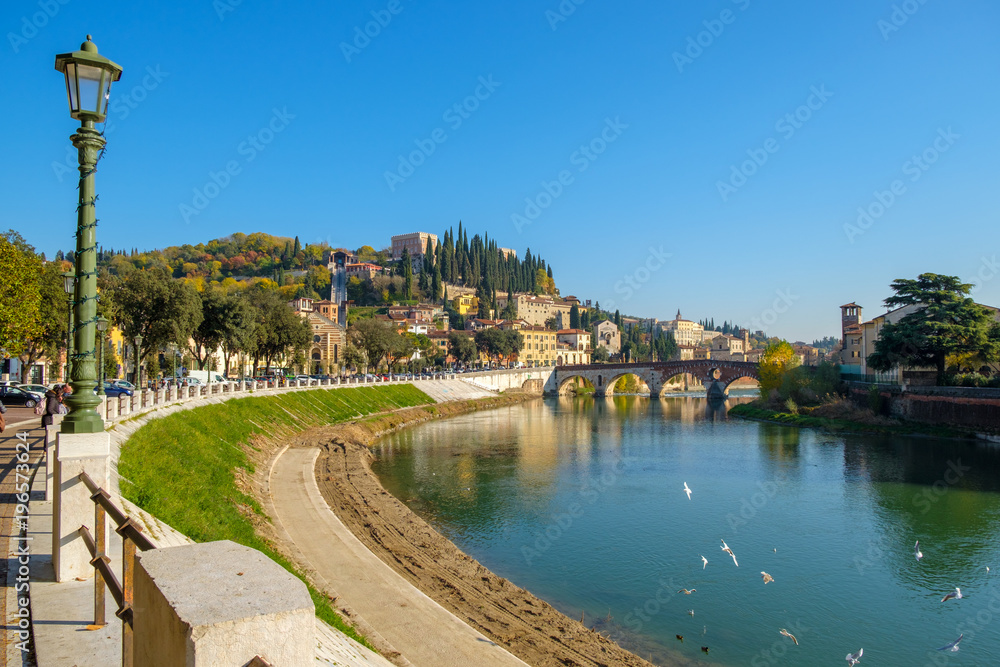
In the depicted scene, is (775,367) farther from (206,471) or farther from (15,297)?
(15,297)

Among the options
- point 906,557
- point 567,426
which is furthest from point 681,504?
point 567,426

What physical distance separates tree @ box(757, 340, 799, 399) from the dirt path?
4975cm

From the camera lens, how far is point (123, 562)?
4395 mm

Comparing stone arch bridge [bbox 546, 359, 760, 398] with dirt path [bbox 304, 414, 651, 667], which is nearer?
dirt path [bbox 304, 414, 651, 667]

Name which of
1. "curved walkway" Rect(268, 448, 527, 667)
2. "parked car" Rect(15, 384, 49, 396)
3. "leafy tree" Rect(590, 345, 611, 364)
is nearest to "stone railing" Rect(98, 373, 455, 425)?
"parked car" Rect(15, 384, 49, 396)

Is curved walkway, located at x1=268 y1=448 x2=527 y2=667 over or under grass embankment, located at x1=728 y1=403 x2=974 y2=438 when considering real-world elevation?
over

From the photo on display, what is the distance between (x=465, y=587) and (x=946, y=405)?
4303 cm

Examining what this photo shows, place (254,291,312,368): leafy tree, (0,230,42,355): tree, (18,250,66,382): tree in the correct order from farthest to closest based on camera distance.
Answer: (254,291,312,368): leafy tree, (18,250,66,382): tree, (0,230,42,355): tree

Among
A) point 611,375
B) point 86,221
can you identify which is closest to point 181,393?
point 86,221

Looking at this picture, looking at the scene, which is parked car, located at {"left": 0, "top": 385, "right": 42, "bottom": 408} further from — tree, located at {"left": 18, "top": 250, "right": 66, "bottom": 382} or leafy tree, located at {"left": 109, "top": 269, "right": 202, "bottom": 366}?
leafy tree, located at {"left": 109, "top": 269, "right": 202, "bottom": 366}

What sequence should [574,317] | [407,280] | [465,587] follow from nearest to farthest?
[465,587]
[407,280]
[574,317]

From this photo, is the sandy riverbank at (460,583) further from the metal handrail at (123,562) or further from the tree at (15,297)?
A: the tree at (15,297)

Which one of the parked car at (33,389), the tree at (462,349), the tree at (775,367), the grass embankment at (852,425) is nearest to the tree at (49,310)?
the parked car at (33,389)

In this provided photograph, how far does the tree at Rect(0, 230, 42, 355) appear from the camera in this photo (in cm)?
2408
